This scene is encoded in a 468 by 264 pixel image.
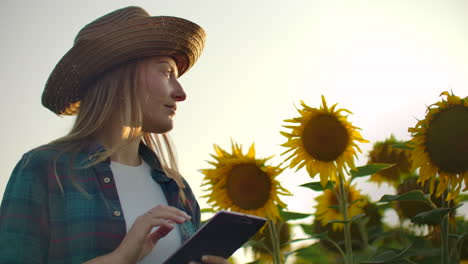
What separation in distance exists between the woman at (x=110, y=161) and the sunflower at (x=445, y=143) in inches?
42.5

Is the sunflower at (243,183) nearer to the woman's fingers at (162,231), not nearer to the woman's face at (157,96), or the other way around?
the woman's face at (157,96)

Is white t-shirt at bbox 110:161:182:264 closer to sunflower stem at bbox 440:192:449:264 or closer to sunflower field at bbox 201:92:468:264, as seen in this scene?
sunflower field at bbox 201:92:468:264

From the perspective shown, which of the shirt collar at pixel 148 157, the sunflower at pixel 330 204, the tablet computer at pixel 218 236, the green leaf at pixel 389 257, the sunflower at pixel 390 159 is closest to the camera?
the tablet computer at pixel 218 236

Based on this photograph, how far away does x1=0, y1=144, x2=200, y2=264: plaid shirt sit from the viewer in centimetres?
215

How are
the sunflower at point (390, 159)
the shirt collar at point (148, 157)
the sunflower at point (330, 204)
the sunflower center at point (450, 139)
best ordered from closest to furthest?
the sunflower center at point (450, 139) < the shirt collar at point (148, 157) < the sunflower at point (390, 159) < the sunflower at point (330, 204)

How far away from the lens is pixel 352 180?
2.80 metres

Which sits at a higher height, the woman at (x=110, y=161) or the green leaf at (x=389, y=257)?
the woman at (x=110, y=161)

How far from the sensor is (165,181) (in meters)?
2.84

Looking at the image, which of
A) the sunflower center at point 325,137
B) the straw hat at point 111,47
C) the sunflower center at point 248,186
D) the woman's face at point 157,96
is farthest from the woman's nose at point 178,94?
the sunflower center at point 325,137

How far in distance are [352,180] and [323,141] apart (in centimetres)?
30

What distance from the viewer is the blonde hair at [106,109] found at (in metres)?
2.59

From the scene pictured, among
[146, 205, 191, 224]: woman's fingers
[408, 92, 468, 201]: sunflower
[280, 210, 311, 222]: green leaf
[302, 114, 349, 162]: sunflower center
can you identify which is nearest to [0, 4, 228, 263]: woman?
[146, 205, 191, 224]: woman's fingers

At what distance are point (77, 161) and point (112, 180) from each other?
0.64 ft

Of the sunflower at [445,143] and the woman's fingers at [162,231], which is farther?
the sunflower at [445,143]
